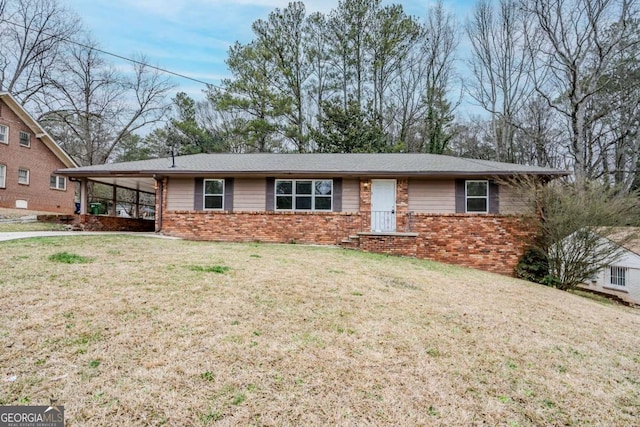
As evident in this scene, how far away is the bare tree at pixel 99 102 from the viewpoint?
24172 millimetres

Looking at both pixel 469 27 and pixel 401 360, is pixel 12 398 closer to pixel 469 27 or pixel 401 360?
pixel 401 360

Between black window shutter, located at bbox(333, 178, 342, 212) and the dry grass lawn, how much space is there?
6.32 m

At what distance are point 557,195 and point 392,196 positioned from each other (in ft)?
15.4

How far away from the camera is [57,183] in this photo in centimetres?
2177

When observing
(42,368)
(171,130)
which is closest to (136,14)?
(171,130)

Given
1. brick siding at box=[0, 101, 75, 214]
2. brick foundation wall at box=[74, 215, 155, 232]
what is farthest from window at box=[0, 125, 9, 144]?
brick foundation wall at box=[74, 215, 155, 232]

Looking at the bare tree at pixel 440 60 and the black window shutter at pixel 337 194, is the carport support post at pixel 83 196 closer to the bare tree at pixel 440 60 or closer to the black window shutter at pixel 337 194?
the black window shutter at pixel 337 194

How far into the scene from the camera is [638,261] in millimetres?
13617

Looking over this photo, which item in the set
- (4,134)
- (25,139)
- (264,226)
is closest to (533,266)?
(264,226)

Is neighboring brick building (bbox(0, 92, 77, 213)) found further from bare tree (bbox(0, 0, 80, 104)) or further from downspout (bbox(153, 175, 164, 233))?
downspout (bbox(153, 175, 164, 233))

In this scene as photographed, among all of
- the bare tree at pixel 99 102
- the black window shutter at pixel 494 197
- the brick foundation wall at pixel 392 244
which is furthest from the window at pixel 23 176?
the black window shutter at pixel 494 197

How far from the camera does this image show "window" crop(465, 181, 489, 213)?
11414mm

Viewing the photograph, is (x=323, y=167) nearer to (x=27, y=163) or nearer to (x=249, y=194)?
(x=249, y=194)

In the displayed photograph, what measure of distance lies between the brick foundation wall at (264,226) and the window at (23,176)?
1372cm
